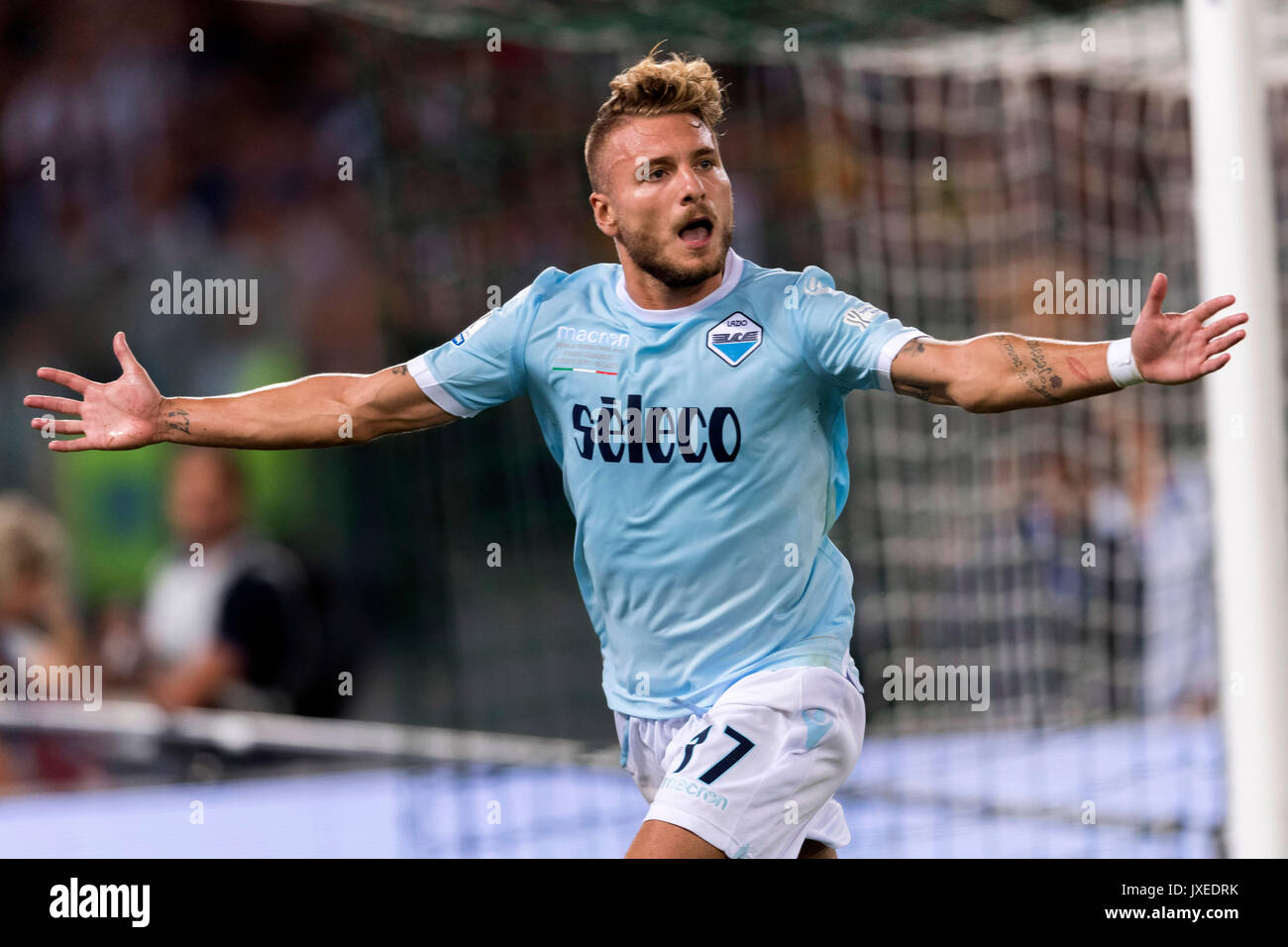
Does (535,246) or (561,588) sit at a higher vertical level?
(535,246)

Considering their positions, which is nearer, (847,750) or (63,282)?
(847,750)

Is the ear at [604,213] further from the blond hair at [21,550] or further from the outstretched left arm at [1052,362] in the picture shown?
the blond hair at [21,550]

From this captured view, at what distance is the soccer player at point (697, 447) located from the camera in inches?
142

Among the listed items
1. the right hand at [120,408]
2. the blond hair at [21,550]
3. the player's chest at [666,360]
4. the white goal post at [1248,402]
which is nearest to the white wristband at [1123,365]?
the player's chest at [666,360]

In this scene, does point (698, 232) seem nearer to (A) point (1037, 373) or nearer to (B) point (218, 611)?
(A) point (1037, 373)

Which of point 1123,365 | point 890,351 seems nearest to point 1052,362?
point 1123,365

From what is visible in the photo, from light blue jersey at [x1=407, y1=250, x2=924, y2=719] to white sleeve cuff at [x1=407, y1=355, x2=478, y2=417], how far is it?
289mm

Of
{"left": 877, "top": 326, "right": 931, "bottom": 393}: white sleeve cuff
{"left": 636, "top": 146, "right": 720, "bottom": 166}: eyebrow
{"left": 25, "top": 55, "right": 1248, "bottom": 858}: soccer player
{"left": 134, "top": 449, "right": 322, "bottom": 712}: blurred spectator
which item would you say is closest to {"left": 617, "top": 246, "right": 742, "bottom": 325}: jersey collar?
{"left": 25, "top": 55, "right": 1248, "bottom": 858}: soccer player

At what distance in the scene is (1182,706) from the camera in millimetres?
10008

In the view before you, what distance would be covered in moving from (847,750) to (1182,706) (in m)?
7.06

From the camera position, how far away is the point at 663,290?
12.5 feet

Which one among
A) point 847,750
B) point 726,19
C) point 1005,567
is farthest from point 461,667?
point 847,750
